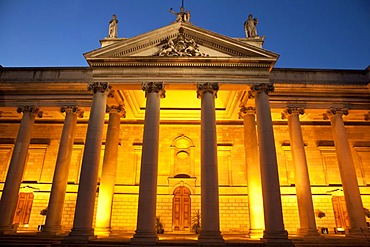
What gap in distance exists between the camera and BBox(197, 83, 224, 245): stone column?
49.6ft

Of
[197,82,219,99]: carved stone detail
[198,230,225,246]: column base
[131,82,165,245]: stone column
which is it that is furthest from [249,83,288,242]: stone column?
[131,82,165,245]: stone column

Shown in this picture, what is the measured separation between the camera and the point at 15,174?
20.1 meters

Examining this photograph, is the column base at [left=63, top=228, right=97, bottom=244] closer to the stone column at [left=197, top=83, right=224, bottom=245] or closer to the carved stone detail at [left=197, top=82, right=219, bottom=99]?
the stone column at [left=197, top=83, right=224, bottom=245]

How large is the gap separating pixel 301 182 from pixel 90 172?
13983 mm

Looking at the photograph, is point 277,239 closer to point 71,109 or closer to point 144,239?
point 144,239

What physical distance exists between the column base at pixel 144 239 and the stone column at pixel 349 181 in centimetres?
1345

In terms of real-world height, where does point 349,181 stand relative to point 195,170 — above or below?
below

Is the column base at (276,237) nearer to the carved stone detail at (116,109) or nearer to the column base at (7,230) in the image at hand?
the carved stone detail at (116,109)

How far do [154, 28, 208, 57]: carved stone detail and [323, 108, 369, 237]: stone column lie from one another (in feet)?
38.0

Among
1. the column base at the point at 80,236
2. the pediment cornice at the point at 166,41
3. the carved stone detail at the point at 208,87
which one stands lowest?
the column base at the point at 80,236

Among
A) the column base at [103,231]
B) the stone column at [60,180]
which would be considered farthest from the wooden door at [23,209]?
the column base at [103,231]

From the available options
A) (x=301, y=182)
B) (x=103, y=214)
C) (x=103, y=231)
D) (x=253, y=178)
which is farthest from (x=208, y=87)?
(x=103, y=231)

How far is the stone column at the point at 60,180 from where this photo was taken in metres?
18.8

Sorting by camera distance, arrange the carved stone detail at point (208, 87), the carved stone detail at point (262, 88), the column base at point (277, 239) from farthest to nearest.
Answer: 1. the carved stone detail at point (262, 88)
2. the carved stone detail at point (208, 87)
3. the column base at point (277, 239)
